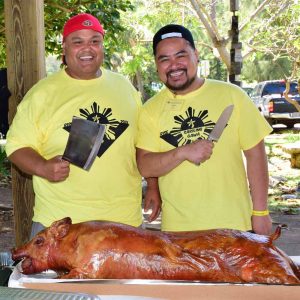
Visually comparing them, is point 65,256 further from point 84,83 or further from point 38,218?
point 84,83

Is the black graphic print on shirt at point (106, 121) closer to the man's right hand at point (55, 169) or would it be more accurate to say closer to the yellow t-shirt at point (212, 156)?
the yellow t-shirt at point (212, 156)

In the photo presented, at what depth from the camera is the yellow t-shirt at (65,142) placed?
288 cm

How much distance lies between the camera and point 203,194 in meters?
2.85

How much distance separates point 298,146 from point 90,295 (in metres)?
12.9

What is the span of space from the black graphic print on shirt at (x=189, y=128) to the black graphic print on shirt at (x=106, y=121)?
0.81ft

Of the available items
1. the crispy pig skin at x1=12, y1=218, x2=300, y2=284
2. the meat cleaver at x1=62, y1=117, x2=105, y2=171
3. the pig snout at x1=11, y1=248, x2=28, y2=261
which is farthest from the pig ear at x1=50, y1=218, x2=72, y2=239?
the meat cleaver at x1=62, y1=117, x2=105, y2=171

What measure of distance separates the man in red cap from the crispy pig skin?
2.54ft

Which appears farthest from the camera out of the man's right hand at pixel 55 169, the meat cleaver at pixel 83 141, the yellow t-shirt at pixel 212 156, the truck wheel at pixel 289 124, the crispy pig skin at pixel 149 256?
the truck wheel at pixel 289 124

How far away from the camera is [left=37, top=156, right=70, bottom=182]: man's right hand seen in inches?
104

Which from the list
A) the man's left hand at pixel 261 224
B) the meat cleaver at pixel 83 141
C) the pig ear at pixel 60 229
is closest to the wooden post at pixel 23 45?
the meat cleaver at pixel 83 141

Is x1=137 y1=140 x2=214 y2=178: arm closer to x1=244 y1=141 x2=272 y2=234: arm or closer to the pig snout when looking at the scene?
x1=244 y1=141 x2=272 y2=234: arm

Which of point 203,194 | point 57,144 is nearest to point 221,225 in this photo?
point 203,194

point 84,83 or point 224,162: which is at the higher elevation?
point 84,83

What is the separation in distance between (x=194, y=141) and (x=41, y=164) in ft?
2.54
